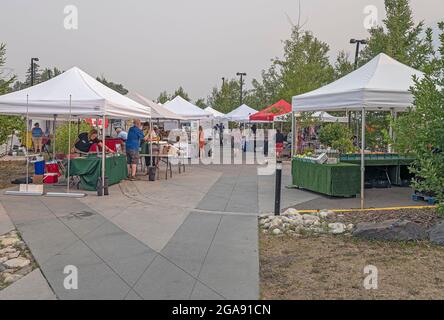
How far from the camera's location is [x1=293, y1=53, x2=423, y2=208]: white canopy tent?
10133mm

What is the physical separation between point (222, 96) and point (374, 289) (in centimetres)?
4417

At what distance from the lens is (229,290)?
4766 millimetres

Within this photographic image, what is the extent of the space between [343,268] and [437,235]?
2.07 meters

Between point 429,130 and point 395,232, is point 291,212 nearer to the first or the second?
point 395,232

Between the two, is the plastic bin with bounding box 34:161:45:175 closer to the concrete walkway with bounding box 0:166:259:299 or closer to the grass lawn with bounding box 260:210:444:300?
the concrete walkway with bounding box 0:166:259:299

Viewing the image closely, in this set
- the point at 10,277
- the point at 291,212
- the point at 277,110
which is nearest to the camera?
the point at 10,277

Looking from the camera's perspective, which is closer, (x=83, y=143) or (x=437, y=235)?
(x=437, y=235)

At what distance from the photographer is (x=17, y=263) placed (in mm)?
5691

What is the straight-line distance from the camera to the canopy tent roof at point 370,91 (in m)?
10.2

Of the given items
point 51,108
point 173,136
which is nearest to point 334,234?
point 51,108

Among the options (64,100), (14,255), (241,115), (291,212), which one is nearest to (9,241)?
(14,255)

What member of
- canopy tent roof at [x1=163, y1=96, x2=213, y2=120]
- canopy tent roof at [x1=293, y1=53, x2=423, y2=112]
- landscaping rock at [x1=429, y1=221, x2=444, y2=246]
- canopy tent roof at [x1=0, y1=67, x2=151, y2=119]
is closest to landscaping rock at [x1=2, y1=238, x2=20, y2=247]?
Result: canopy tent roof at [x1=0, y1=67, x2=151, y2=119]

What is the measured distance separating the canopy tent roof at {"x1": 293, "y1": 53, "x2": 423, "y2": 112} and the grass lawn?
4.13 m
